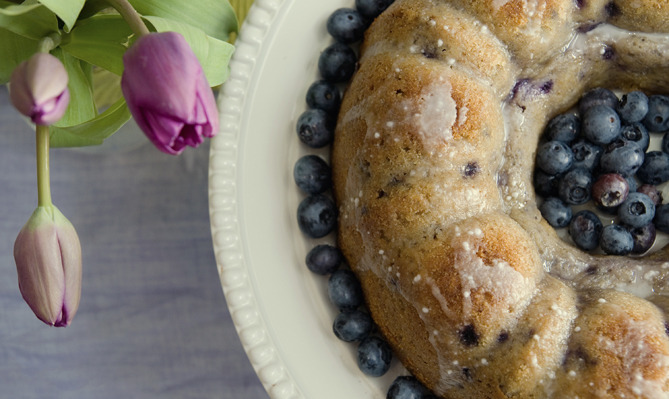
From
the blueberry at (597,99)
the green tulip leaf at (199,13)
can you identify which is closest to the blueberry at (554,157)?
the blueberry at (597,99)

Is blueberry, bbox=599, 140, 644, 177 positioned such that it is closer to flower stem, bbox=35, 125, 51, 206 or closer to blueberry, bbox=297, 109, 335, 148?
blueberry, bbox=297, 109, 335, 148

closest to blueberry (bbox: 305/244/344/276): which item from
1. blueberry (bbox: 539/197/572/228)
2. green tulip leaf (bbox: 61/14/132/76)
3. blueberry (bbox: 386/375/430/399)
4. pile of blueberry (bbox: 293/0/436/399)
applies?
pile of blueberry (bbox: 293/0/436/399)

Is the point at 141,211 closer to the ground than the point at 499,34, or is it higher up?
closer to the ground

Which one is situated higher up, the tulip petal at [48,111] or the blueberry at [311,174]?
the tulip petal at [48,111]

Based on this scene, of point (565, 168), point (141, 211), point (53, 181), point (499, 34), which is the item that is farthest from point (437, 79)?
point (53, 181)

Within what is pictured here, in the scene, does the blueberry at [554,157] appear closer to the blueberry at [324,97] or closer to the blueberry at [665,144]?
the blueberry at [665,144]

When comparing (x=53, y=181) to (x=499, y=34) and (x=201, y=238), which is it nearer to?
(x=201, y=238)
